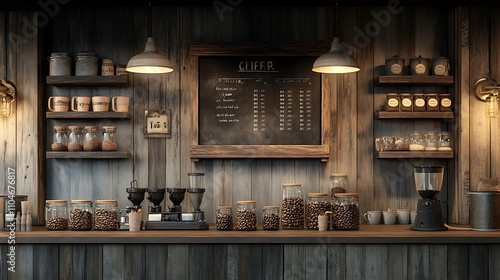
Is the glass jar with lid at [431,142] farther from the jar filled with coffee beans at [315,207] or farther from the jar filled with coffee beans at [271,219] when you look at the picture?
the jar filled with coffee beans at [271,219]

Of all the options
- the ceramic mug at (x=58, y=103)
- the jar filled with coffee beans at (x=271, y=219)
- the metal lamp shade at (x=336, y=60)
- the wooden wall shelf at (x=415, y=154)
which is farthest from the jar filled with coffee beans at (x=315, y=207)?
the ceramic mug at (x=58, y=103)

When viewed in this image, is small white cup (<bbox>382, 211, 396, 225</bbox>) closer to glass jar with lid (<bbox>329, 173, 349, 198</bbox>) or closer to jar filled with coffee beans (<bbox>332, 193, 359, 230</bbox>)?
glass jar with lid (<bbox>329, 173, 349, 198</bbox>)

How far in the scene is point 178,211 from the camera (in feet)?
15.3

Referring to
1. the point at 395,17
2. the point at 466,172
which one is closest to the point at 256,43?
the point at 395,17

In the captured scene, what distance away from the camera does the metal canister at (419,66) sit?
4945mm

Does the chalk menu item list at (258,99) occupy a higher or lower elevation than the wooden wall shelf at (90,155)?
higher

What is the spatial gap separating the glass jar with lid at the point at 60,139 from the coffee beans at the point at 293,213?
1.59m

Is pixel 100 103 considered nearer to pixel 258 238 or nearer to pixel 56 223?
pixel 56 223

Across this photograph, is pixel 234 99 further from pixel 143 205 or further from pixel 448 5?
pixel 448 5

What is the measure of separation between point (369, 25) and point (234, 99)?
111cm

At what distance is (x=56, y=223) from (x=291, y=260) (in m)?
1.54

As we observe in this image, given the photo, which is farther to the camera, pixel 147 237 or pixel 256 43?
pixel 256 43

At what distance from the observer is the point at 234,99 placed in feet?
16.5

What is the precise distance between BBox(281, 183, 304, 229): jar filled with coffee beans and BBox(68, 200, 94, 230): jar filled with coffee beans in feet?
4.13
